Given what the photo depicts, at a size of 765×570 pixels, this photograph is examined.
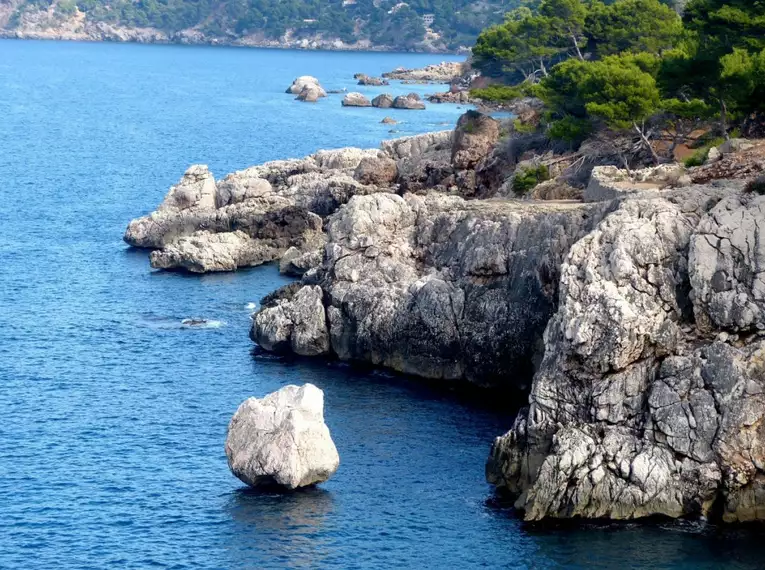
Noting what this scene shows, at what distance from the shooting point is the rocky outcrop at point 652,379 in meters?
57.9

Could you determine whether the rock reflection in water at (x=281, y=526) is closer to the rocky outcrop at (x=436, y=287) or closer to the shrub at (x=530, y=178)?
the rocky outcrop at (x=436, y=287)

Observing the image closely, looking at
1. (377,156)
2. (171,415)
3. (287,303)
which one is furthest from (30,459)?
(377,156)

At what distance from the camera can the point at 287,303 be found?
85062mm

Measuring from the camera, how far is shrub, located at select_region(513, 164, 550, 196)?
104m

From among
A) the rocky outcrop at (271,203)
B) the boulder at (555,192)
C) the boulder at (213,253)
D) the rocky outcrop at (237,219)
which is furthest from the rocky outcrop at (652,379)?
the rocky outcrop at (237,219)

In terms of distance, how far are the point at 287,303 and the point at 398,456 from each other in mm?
21418

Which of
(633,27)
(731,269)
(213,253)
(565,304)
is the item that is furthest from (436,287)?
(633,27)

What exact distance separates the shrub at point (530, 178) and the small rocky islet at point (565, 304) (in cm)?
102

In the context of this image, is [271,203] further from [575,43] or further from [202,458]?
[202,458]

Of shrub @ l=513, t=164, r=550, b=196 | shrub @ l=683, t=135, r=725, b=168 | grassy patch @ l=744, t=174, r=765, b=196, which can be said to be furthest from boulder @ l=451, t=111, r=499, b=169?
grassy patch @ l=744, t=174, r=765, b=196

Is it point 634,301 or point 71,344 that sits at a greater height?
point 634,301

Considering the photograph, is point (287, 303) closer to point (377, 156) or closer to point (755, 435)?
point (755, 435)

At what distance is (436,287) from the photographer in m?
79.7

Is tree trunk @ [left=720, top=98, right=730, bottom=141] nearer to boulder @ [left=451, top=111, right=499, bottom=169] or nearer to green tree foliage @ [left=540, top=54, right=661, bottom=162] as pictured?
green tree foliage @ [left=540, top=54, right=661, bottom=162]
